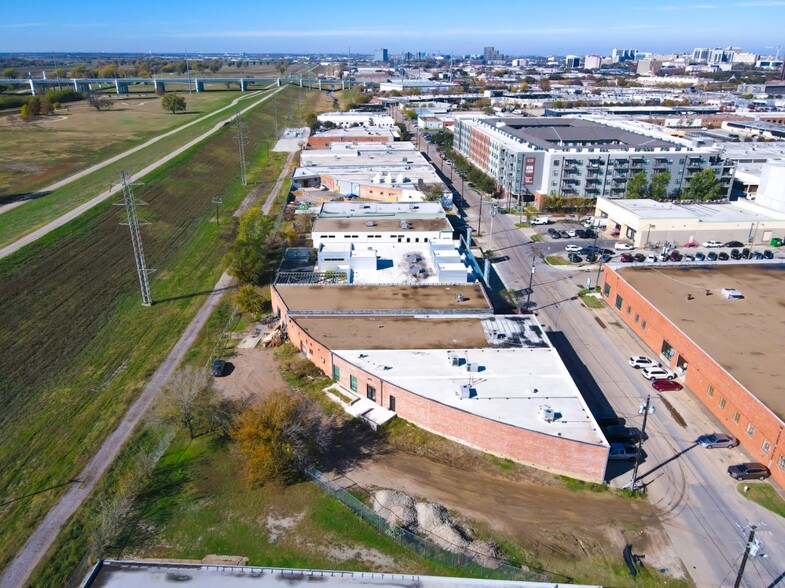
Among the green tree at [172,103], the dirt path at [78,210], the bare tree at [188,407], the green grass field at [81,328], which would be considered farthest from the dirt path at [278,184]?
the green tree at [172,103]

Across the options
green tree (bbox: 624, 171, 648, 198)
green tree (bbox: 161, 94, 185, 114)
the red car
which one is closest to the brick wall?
the red car

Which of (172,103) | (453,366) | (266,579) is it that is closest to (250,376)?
(453,366)

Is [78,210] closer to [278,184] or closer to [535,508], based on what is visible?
[278,184]

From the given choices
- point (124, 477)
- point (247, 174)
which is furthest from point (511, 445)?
point (247, 174)

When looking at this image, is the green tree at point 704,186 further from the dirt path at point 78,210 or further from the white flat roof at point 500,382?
the dirt path at point 78,210

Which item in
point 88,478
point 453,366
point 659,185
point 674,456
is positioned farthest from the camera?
point 659,185

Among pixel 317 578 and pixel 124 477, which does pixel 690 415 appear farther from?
pixel 124 477

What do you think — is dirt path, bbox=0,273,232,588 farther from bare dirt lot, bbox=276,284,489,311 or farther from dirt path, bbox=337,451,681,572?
dirt path, bbox=337,451,681,572
